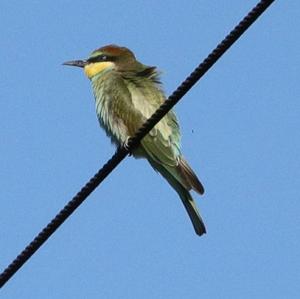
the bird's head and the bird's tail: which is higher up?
the bird's head

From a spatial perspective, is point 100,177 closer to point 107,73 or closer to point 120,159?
point 120,159

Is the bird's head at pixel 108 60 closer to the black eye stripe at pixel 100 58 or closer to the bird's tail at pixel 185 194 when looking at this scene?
the black eye stripe at pixel 100 58

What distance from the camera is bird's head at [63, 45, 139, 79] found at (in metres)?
5.09

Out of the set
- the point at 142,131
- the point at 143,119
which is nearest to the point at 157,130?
the point at 143,119

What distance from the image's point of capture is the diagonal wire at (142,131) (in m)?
2.62

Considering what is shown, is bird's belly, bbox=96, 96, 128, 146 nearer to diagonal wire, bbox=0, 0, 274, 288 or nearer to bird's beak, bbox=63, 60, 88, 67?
bird's beak, bbox=63, 60, 88, 67

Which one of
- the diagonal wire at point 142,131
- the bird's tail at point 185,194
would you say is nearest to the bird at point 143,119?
the bird's tail at point 185,194

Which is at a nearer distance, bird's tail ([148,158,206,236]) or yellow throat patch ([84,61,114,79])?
bird's tail ([148,158,206,236])

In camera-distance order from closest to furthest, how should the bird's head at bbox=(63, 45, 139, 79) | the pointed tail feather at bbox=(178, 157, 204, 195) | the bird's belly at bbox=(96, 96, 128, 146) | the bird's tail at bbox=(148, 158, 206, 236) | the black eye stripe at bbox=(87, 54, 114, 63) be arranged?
the pointed tail feather at bbox=(178, 157, 204, 195)
the bird's tail at bbox=(148, 158, 206, 236)
the bird's belly at bbox=(96, 96, 128, 146)
the bird's head at bbox=(63, 45, 139, 79)
the black eye stripe at bbox=(87, 54, 114, 63)

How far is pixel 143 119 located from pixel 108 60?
66cm

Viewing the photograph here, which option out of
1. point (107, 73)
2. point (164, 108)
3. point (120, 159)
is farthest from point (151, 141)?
point (164, 108)

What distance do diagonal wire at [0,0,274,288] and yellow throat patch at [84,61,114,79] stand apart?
187 cm

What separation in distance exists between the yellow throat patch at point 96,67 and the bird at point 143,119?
1 centimetres

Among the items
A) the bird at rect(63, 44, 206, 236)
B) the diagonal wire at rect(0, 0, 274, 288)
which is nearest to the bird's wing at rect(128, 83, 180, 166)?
the bird at rect(63, 44, 206, 236)
